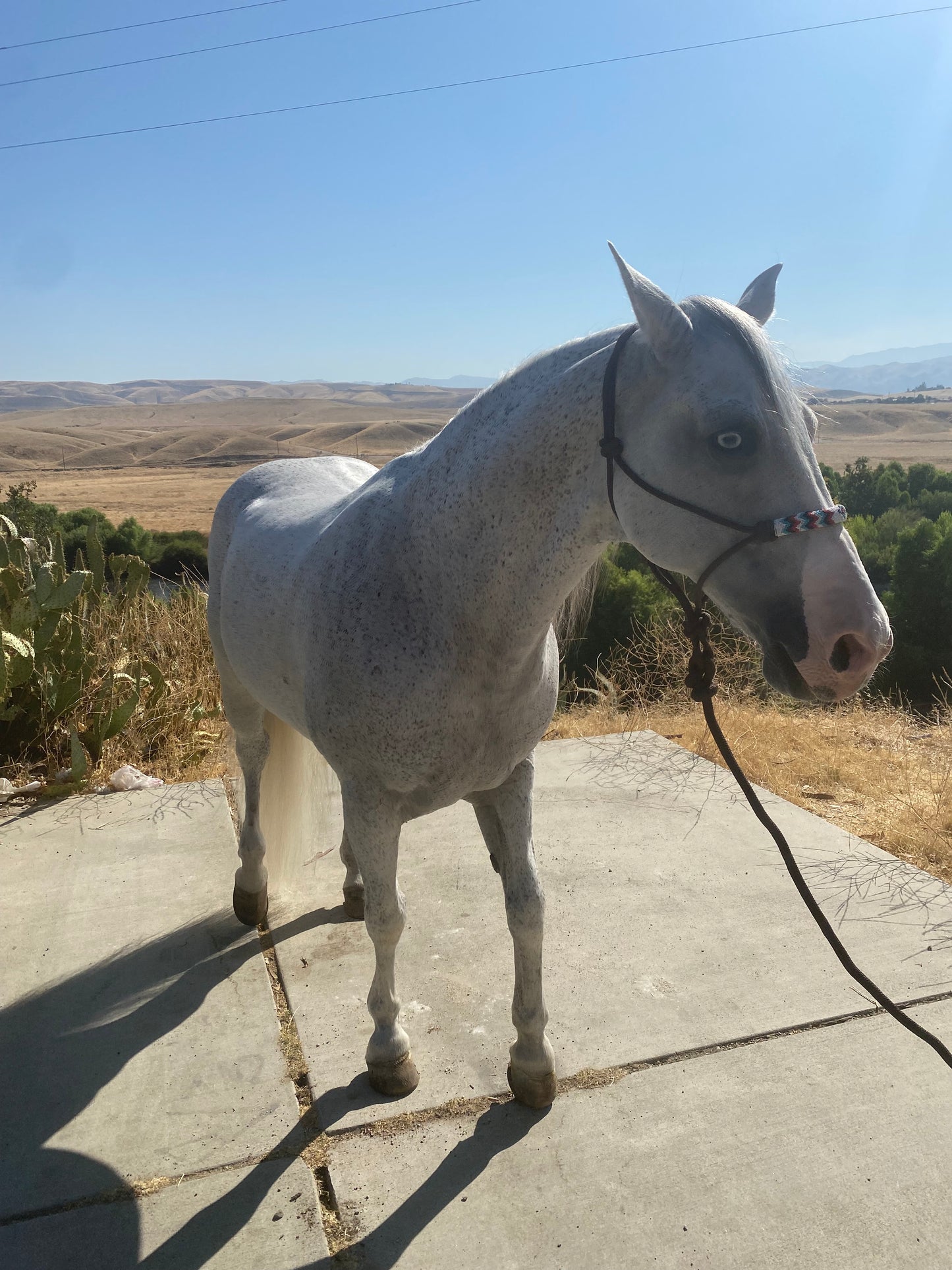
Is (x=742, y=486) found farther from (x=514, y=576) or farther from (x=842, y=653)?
(x=514, y=576)

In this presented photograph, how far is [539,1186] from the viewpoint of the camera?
6.67 ft

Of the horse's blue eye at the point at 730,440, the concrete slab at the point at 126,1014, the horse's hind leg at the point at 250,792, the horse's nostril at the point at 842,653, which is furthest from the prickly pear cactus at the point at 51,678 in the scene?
the horse's nostril at the point at 842,653

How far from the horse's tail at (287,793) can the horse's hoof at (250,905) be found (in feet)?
0.40

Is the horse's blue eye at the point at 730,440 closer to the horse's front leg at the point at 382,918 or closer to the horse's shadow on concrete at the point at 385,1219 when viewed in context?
the horse's front leg at the point at 382,918

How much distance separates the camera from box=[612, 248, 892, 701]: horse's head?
1.39 m

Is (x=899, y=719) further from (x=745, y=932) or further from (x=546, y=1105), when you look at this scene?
(x=546, y=1105)

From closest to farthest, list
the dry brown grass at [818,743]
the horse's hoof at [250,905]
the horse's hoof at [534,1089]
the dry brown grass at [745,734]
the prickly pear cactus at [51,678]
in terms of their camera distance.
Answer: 1. the horse's hoof at [534,1089]
2. the horse's hoof at [250,905]
3. the dry brown grass at [818,743]
4. the dry brown grass at [745,734]
5. the prickly pear cactus at [51,678]

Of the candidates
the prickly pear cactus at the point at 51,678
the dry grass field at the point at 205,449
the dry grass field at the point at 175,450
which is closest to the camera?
the prickly pear cactus at the point at 51,678

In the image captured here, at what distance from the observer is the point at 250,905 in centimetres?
320

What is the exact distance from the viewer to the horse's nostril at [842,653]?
1.38 m

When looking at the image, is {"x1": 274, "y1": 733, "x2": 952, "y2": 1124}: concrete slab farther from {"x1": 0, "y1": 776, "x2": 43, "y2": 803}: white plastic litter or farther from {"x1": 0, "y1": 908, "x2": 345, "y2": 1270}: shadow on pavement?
{"x1": 0, "y1": 776, "x2": 43, "y2": 803}: white plastic litter

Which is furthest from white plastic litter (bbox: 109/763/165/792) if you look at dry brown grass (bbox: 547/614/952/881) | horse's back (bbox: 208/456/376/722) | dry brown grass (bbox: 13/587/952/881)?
dry brown grass (bbox: 547/614/952/881)

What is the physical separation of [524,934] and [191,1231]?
3.32 ft

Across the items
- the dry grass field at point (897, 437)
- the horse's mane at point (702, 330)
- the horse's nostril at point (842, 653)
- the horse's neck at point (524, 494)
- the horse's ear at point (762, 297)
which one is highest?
the dry grass field at point (897, 437)
